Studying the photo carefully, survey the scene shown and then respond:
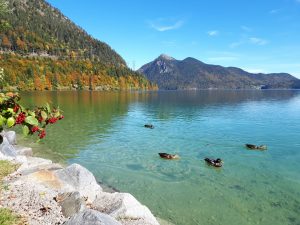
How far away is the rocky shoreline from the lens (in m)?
12.1

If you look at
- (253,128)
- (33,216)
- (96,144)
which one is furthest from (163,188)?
(253,128)

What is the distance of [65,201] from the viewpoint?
13.9 m

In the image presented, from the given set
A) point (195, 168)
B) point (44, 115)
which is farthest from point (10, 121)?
point (195, 168)

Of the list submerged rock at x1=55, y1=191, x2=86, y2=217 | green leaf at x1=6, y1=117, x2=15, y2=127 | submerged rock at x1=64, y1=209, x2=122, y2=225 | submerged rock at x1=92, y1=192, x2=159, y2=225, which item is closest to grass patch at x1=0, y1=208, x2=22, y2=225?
submerged rock at x1=64, y1=209, x2=122, y2=225

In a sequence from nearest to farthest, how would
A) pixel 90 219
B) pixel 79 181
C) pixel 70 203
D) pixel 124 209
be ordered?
pixel 90 219 → pixel 70 203 → pixel 124 209 → pixel 79 181

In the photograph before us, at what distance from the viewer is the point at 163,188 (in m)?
24.2

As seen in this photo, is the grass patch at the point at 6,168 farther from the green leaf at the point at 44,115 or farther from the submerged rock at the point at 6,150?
the green leaf at the point at 44,115

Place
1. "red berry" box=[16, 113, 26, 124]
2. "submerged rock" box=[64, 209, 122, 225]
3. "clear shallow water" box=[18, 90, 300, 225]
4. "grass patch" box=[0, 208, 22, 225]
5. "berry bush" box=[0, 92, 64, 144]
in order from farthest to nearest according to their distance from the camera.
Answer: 1. "clear shallow water" box=[18, 90, 300, 225]
2. "grass patch" box=[0, 208, 22, 225]
3. "submerged rock" box=[64, 209, 122, 225]
4. "red berry" box=[16, 113, 26, 124]
5. "berry bush" box=[0, 92, 64, 144]

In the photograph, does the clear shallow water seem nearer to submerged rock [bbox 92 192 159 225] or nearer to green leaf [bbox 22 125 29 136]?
submerged rock [bbox 92 192 159 225]

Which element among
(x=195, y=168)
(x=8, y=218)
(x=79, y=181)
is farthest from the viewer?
(x=195, y=168)

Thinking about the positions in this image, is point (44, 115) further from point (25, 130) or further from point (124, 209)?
point (124, 209)

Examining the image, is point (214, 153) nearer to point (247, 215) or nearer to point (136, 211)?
point (247, 215)

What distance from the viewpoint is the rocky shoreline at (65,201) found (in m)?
12.1

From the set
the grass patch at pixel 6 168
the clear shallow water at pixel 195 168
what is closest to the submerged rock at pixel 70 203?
the grass patch at pixel 6 168
